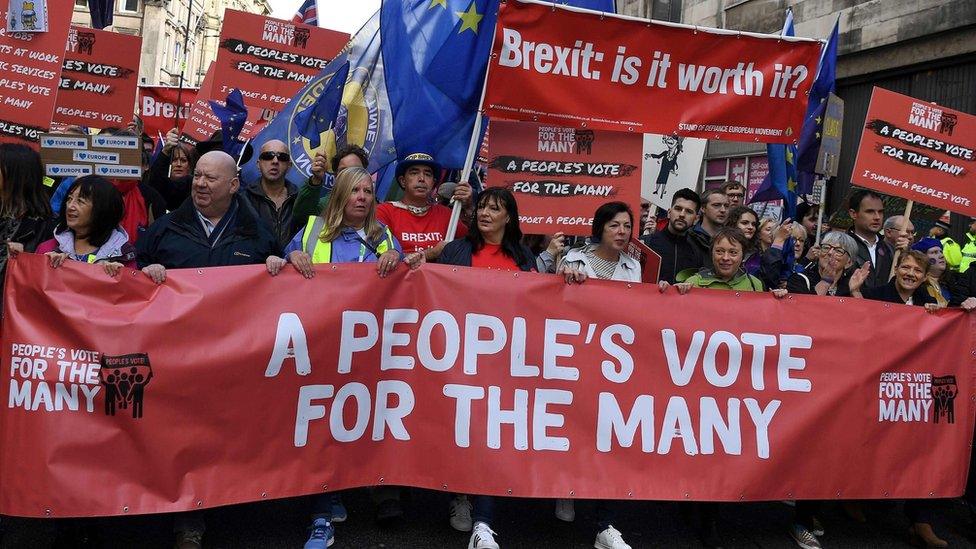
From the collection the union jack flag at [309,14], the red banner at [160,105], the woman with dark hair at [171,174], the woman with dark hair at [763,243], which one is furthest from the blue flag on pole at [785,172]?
the red banner at [160,105]

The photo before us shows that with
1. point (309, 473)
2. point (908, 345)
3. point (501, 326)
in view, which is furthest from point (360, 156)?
point (908, 345)

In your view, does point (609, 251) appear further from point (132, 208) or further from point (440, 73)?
point (132, 208)

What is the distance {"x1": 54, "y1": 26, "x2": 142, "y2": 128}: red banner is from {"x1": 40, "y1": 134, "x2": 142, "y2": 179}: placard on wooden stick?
4.52 metres

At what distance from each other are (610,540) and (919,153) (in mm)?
4488

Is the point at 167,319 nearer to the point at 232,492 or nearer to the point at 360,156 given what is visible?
the point at 232,492

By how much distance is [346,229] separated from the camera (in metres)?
4.84

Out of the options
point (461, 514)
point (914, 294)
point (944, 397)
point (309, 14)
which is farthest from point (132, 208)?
point (944, 397)

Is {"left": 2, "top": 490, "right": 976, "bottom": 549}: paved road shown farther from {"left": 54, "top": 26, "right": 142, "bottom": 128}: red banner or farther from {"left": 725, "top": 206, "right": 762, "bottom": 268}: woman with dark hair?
{"left": 54, "top": 26, "right": 142, "bottom": 128}: red banner

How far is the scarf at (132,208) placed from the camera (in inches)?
244

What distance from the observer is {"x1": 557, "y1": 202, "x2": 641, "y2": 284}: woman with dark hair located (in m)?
5.12

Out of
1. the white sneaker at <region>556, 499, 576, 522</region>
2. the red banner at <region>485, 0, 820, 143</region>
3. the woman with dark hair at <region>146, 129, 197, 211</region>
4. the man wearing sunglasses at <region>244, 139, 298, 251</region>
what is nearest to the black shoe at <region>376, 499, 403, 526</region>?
the white sneaker at <region>556, 499, 576, 522</region>

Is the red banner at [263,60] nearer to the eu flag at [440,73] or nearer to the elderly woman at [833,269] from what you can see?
the eu flag at [440,73]

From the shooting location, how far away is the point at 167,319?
164 inches

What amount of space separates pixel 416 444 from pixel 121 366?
55.4 inches
